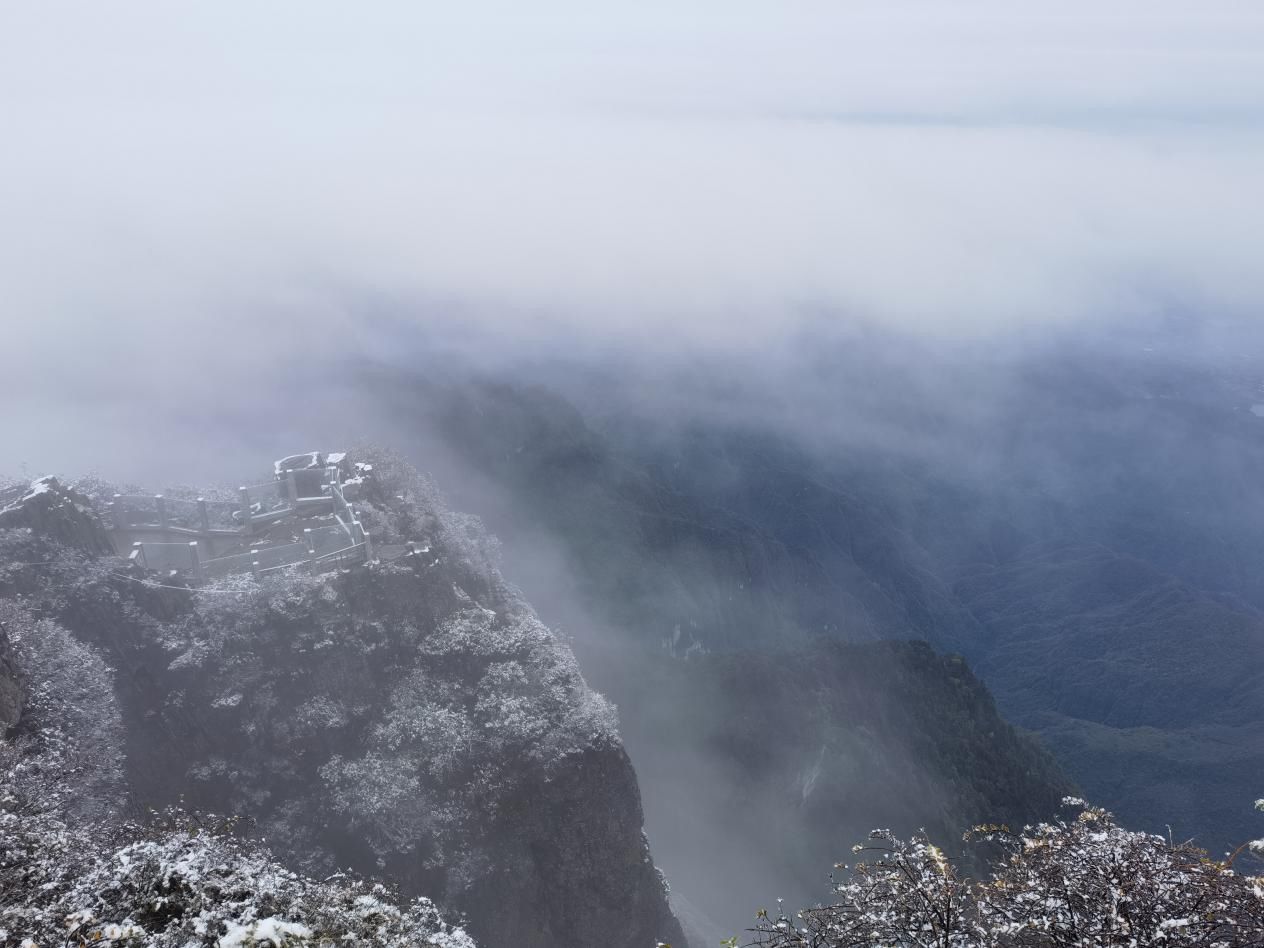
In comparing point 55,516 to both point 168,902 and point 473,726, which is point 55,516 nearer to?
point 473,726

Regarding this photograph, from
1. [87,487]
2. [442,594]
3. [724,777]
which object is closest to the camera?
[442,594]

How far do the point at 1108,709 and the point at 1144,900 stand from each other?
11041cm

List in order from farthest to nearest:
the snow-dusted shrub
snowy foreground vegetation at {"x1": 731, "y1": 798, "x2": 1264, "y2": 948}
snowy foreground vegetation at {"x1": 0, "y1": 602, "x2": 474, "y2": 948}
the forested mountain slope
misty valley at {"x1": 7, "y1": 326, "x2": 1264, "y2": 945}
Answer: the forested mountain slope < misty valley at {"x1": 7, "y1": 326, "x2": 1264, "y2": 945} < snowy foreground vegetation at {"x1": 0, "y1": 602, "x2": 474, "y2": 948} < snowy foreground vegetation at {"x1": 731, "y1": 798, "x2": 1264, "y2": 948} < the snow-dusted shrub

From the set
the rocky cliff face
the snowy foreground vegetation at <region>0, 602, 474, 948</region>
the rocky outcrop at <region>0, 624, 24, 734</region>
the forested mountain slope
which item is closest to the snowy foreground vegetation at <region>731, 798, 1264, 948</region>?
the snowy foreground vegetation at <region>0, 602, 474, 948</region>

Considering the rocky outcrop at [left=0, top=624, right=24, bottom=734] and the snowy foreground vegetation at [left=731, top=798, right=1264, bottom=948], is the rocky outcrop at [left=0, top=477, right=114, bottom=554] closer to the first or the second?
the rocky outcrop at [left=0, top=624, right=24, bottom=734]

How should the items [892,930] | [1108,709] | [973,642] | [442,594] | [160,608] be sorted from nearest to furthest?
[892,930] → [160,608] → [442,594] → [1108,709] → [973,642]

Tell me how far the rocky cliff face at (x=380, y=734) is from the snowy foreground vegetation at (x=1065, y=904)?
55.0ft

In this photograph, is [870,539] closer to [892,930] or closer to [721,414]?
[721,414]

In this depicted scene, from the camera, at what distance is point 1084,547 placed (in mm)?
161625

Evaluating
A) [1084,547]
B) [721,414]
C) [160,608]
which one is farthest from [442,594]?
[1084,547]

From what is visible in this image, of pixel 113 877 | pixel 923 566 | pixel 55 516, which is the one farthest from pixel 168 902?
pixel 923 566

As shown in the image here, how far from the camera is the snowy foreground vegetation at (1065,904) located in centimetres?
1170

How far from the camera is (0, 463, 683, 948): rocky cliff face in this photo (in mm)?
27797

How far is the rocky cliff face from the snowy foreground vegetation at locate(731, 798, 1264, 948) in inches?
660
